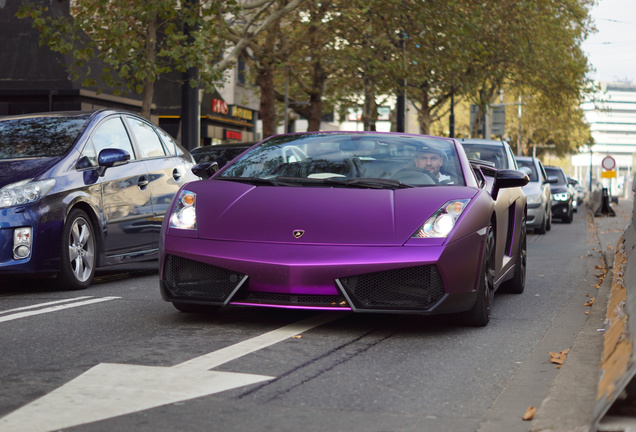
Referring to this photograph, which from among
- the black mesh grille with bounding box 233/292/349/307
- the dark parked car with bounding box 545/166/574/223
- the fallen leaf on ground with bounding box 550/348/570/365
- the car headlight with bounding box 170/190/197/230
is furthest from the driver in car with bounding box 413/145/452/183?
the dark parked car with bounding box 545/166/574/223

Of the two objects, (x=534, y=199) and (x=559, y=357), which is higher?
(x=534, y=199)

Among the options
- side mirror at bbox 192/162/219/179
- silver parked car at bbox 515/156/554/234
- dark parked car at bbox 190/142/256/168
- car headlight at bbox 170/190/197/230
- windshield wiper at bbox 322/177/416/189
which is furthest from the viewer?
silver parked car at bbox 515/156/554/234

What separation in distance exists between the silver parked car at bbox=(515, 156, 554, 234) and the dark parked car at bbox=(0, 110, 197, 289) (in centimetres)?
1070

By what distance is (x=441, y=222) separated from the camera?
6211 millimetres

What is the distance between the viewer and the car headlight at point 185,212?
6.46 metres

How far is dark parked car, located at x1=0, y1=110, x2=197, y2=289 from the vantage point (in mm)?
8156

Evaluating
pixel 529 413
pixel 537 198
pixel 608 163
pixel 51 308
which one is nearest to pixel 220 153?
pixel 51 308

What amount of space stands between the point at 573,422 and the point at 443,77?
27503 millimetres

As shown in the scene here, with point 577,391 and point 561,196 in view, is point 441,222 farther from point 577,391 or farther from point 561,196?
point 561,196

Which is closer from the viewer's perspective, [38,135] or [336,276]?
[336,276]

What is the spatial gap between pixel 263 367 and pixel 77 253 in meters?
4.06

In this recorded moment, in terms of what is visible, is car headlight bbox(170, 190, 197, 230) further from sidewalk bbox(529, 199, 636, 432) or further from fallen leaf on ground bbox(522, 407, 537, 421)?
fallen leaf on ground bbox(522, 407, 537, 421)

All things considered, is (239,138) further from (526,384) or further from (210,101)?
(526,384)

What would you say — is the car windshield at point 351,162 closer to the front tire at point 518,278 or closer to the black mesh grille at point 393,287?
the black mesh grille at point 393,287
